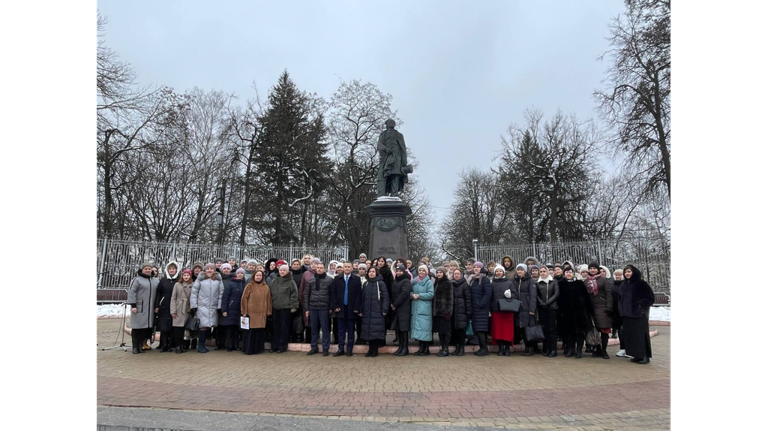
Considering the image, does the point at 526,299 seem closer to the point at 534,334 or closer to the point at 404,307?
the point at 534,334

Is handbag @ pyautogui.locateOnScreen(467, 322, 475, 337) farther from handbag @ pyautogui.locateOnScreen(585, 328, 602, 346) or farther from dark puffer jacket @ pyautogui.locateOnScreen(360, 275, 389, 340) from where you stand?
handbag @ pyautogui.locateOnScreen(585, 328, 602, 346)

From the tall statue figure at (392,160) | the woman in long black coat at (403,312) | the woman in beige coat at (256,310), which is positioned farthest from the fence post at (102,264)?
the woman in long black coat at (403,312)

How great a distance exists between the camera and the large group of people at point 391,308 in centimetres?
905

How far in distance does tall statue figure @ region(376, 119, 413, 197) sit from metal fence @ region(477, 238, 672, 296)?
16.4ft

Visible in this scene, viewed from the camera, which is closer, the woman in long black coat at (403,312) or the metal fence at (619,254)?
the woman in long black coat at (403,312)

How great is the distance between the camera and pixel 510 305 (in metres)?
9.06

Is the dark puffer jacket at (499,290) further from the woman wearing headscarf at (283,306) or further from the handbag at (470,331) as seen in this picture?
the woman wearing headscarf at (283,306)

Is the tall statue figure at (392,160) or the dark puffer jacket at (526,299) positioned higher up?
the tall statue figure at (392,160)

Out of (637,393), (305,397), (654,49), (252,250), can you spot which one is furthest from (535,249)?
(305,397)

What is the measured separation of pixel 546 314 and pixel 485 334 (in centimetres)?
131

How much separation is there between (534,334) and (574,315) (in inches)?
34.7

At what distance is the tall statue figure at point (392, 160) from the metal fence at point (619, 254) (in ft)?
16.4
